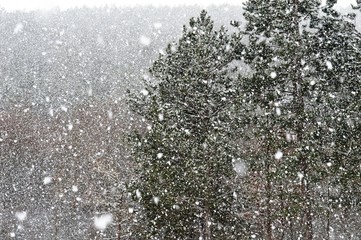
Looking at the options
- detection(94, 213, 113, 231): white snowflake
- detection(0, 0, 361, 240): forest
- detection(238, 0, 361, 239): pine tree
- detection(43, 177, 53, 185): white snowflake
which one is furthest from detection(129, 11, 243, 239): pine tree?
detection(43, 177, 53, 185): white snowflake

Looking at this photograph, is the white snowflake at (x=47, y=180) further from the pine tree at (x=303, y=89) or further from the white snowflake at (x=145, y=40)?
the white snowflake at (x=145, y=40)

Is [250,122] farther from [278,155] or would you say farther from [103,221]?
[103,221]

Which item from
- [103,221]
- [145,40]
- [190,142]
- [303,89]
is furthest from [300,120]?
[145,40]

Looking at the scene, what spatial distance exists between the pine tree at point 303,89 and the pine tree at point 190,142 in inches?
33.8

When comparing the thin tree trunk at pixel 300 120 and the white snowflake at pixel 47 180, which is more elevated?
the white snowflake at pixel 47 180

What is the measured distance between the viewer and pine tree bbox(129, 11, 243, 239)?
13016mm

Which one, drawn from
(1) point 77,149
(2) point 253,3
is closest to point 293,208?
(2) point 253,3

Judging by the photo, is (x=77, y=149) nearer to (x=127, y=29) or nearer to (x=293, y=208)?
(x=293, y=208)

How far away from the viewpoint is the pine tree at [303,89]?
12000 mm

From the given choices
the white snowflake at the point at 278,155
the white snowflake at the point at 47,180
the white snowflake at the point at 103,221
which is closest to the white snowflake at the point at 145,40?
the white snowflake at the point at 47,180

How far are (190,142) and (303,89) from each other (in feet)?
10.7

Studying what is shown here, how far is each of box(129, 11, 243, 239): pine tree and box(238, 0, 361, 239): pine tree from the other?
858 mm

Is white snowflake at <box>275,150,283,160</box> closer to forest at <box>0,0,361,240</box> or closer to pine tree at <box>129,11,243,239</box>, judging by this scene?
Answer: forest at <box>0,0,361,240</box>

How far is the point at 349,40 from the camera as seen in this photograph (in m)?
12.9
